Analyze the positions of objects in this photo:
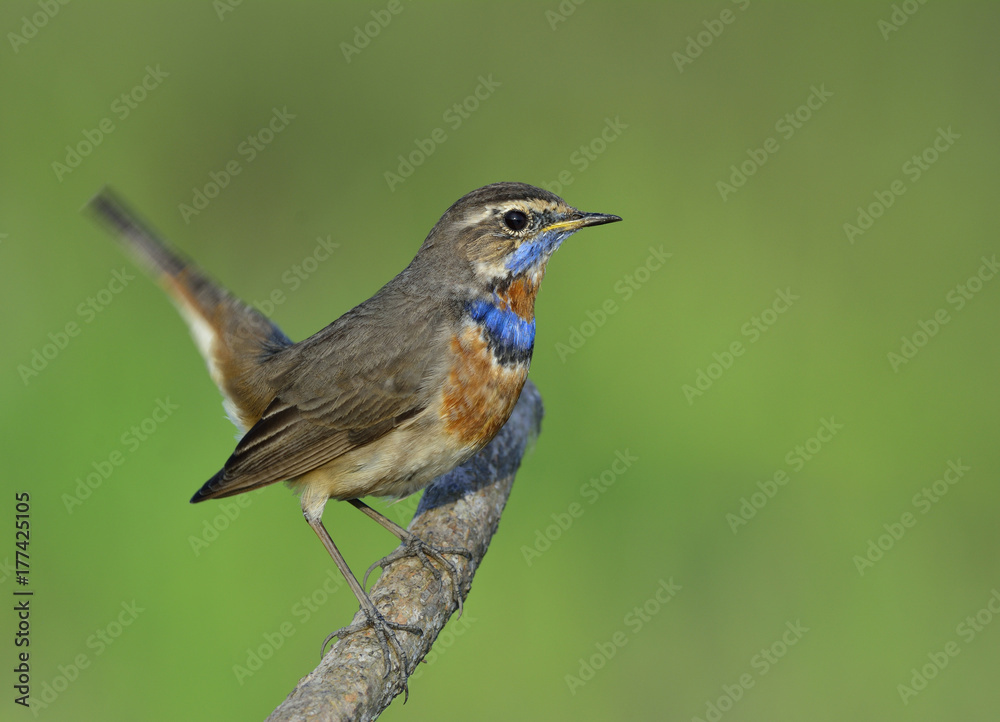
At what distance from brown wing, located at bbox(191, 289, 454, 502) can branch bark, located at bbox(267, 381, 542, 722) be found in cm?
83

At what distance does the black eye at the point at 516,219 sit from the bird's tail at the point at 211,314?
1.88m

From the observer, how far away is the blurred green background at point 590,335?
7.92 metres

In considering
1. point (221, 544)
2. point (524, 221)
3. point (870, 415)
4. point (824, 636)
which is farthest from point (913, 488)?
point (221, 544)

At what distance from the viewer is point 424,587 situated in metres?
6.03

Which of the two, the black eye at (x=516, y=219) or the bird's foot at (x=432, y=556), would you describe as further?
the black eye at (x=516, y=219)

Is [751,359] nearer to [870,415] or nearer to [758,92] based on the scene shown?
[870,415]

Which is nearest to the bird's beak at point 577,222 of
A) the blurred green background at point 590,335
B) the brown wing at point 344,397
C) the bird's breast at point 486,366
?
the bird's breast at point 486,366

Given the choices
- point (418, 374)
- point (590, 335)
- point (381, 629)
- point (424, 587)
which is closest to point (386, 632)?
point (381, 629)

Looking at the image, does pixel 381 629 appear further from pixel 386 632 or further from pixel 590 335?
pixel 590 335

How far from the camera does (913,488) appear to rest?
9367 millimetres

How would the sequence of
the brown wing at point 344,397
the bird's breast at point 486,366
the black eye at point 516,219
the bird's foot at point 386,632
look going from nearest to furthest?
the bird's foot at point 386,632 → the bird's breast at point 486,366 → the brown wing at point 344,397 → the black eye at point 516,219

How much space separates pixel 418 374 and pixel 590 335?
440cm

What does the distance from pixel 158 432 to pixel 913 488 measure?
645 centimetres

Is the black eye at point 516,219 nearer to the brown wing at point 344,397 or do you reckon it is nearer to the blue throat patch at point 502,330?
the blue throat patch at point 502,330
